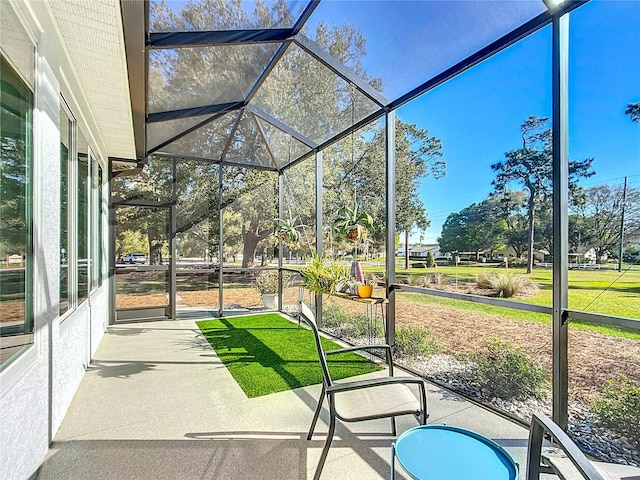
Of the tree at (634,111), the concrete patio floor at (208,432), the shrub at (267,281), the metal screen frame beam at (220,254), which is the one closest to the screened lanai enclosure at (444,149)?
the tree at (634,111)

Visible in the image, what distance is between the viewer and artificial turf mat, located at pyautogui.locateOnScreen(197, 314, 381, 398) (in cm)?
357

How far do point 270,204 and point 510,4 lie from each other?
537 cm

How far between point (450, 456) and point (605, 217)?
2.02m

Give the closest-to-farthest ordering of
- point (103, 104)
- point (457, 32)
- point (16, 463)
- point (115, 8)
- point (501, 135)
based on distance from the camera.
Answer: point (16, 463), point (115, 8), point (457, 32), point (501, 135), point (103, 104)

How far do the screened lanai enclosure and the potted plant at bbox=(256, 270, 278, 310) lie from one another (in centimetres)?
121

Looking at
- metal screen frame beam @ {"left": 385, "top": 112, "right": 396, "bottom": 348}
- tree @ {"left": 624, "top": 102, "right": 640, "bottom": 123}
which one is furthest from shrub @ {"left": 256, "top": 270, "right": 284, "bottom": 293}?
tree @ {"left": 624, "top": 102, "right": 640, "bottom": 123}

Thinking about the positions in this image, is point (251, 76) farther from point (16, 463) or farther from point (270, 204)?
point (16, 463)

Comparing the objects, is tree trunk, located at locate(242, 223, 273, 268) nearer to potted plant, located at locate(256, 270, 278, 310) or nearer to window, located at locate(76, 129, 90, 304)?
potted plant, located at locate(256, 270, 278, 310)

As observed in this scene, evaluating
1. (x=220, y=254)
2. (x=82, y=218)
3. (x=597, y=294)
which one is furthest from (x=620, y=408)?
(x=220, y=254)

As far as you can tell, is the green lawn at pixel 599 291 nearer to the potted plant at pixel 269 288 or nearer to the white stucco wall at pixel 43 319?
the white stucco wall at pixel 43 319

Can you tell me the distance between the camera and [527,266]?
9.49 feet

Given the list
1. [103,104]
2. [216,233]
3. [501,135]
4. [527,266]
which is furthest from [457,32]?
[216,233]

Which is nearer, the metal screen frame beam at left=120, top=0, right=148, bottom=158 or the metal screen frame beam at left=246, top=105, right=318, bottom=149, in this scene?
the metal screen frame beam at left=120, top=0, right=148, bottom=158

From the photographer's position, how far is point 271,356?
14.3ft
